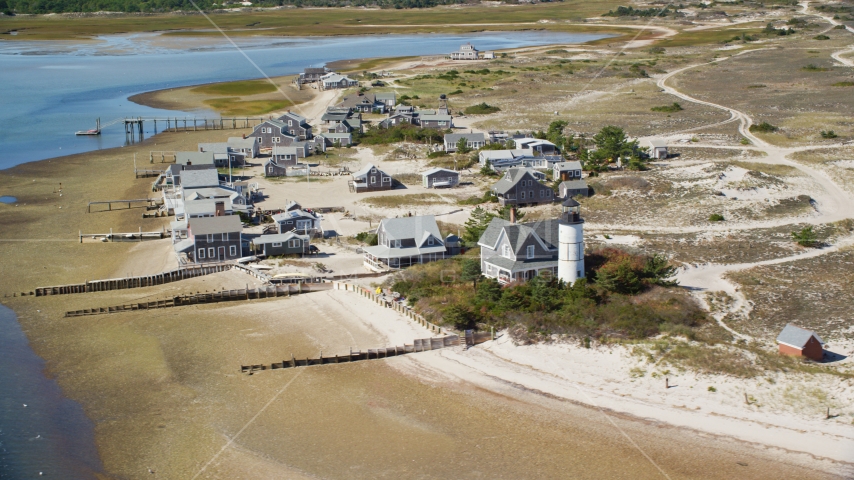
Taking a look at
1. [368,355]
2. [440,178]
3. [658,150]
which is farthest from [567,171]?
[368,355]

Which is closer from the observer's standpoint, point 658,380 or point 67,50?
point 658,380

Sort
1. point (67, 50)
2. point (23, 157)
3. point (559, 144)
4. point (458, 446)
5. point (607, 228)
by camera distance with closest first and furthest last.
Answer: point (458, 446) → point (607, 228) → point (559, 144) → point (23, 157) → point (67, 50)

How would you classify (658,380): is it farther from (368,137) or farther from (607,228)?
(368,137)

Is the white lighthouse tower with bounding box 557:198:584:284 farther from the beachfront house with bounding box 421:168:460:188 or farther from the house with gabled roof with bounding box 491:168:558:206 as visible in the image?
the beachfront house with bounding box 421:168:460:188

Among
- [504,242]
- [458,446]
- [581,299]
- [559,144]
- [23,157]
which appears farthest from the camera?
[23,157]

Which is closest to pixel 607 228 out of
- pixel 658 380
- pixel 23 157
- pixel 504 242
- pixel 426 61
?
pixel 504 242

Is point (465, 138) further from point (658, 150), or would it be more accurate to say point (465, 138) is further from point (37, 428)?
point (37, 428)
